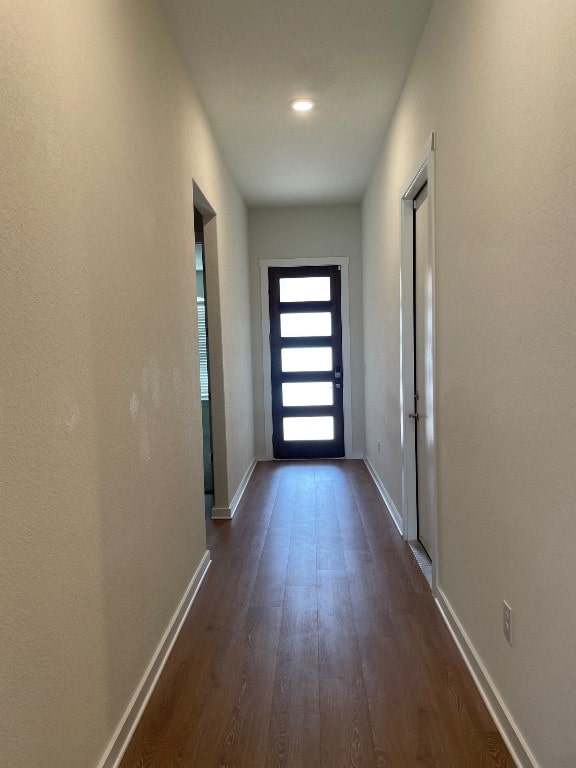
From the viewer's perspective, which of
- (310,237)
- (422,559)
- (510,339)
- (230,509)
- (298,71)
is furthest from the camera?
(310,237)

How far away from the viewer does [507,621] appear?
1801 millimetres

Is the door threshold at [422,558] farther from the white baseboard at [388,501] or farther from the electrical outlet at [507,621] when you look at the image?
the electrical outlet at [507,621]

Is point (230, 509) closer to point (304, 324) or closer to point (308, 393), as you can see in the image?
point (308, 393)

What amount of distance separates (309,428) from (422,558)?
125 inches

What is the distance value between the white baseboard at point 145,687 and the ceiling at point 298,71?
2.83m

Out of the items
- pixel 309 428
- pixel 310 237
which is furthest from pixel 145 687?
pixel 310 237

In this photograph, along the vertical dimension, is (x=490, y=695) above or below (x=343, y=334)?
→ below

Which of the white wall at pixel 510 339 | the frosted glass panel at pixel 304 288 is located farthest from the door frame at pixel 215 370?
the frosted glass panel at pixel 304 288

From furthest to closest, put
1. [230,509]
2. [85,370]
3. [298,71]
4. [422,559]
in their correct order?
[230,509] → [422,559] → [298,71] → [85,370]

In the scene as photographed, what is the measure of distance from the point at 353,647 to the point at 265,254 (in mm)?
4686

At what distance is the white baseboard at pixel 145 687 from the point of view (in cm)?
173

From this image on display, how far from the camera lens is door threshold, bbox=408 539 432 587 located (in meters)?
3.16

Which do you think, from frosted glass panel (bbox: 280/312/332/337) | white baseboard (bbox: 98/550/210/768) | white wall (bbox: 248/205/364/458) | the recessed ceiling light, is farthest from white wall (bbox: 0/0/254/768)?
frosted glass panel (bbox: 280/312/332/337)

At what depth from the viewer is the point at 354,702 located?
2041 mm
